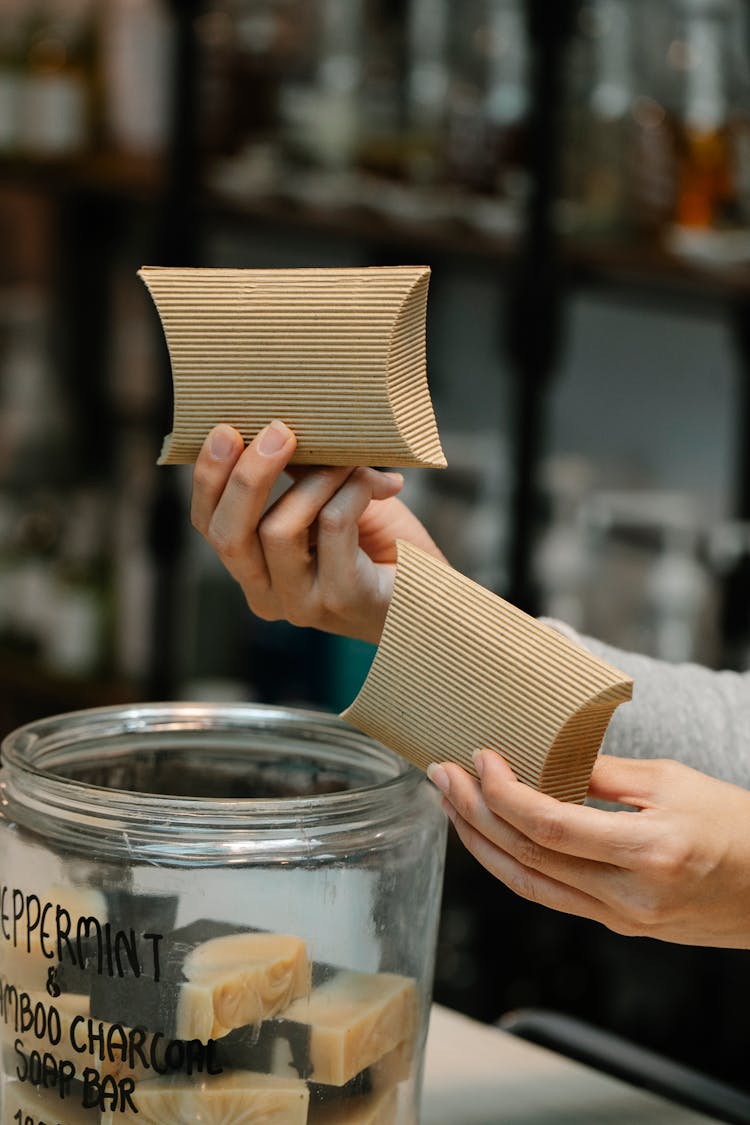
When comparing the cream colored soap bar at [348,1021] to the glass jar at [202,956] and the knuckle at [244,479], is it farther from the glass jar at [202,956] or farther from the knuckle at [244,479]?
the knuckle at [244,479]

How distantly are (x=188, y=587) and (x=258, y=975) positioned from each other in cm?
147

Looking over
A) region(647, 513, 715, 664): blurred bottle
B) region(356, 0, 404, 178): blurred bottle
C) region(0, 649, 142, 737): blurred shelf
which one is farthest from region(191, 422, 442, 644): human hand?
region(0, 649, 142, 737): blurred shelf

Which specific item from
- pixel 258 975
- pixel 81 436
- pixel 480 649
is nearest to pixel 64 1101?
pixel 258 975

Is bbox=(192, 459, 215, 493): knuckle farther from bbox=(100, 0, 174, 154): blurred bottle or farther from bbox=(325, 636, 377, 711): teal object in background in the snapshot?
bbox=(100, 0, 174, 154): blurred bottle

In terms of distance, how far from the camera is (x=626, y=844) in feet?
1.53

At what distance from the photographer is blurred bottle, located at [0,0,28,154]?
1854 mm

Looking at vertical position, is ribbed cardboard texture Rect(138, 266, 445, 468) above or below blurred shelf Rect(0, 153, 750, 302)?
below

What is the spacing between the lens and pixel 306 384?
1.81 ft

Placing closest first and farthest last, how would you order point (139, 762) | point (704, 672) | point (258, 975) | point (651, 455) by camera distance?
point (258, 975), point (139, 762), point (704, 672), point (651, 455)

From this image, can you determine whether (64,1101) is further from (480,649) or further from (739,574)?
(739,574)

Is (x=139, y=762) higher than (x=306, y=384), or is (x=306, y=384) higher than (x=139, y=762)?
(x=306, y=384)

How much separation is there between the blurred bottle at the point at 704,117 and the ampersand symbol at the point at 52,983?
132cm

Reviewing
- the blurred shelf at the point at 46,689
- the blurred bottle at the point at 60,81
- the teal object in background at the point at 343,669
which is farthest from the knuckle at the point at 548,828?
the blurred bottle at the point at 60,81

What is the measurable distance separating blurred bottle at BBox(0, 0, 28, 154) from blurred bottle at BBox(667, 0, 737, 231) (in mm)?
877
